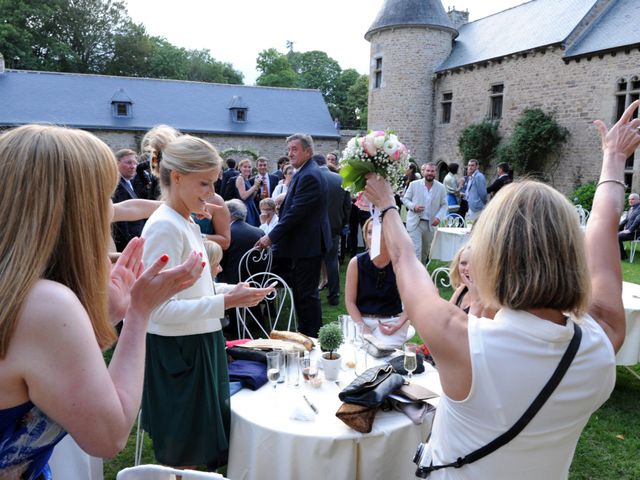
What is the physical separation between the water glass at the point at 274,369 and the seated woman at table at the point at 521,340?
1.14 m

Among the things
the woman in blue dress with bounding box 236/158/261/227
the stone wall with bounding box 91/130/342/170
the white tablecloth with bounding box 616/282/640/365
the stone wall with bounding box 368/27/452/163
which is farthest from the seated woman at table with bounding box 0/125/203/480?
the stone wall with bounding box 91/130/342/170

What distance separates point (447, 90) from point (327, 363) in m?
21.6

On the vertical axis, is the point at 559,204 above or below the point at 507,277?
above

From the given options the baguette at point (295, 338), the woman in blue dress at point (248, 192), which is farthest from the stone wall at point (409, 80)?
the baguette at point (295, 338)

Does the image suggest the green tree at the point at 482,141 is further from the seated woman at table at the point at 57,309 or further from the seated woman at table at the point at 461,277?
the seated woman at table at the point at 57,309

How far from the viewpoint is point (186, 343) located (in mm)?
2305

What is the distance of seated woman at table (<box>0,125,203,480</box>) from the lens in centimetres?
99

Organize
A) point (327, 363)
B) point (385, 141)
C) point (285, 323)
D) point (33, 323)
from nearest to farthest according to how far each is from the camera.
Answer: point (33, 323)
point (385, 141)
point (327, 363)
point (285, 323)

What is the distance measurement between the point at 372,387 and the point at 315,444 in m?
0.35

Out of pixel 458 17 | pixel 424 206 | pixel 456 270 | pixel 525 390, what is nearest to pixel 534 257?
pixel 525 390

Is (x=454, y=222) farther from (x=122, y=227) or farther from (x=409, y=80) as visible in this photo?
(x=409, y=80)

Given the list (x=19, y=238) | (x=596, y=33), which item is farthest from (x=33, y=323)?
(x=596, y=33)

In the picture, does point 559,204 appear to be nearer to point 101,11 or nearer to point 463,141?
point 463,141

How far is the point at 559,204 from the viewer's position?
4.44 ft
